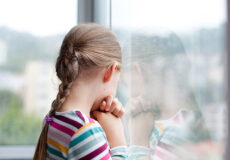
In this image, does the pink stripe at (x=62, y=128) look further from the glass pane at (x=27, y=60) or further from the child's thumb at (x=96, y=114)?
the glass pane at (x=27, y=60)

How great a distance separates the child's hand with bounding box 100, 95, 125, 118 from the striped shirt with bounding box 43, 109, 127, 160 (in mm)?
100

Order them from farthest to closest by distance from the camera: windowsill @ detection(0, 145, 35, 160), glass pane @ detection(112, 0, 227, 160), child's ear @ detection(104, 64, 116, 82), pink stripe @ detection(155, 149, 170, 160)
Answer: windowsill @ detection(0, 145, 35, 160)
child's ear @ detection(104, 64, 116, 82)
pink stripe @ detection(155, 149, 170, 160)
glass pane @ detection(112, 0, 227, 160)

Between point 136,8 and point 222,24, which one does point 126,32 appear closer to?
point 136,8

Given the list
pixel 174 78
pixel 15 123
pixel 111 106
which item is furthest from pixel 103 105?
pixel 15 123

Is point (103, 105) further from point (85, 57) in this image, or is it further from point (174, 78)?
point (174, 78)

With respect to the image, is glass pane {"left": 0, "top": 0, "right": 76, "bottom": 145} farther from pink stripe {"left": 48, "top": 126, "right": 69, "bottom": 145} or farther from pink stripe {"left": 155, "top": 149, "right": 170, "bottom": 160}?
pink stripe {"left": 155, "top": 149, "right": 170, "bottom": 160}

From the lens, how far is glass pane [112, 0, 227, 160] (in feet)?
1.47

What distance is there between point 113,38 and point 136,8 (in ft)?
0.40

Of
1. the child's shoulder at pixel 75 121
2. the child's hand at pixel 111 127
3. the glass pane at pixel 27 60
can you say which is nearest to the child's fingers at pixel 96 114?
the child's hand at pixel 111 127

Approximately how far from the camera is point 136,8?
2.77 feet

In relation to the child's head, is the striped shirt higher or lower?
lower

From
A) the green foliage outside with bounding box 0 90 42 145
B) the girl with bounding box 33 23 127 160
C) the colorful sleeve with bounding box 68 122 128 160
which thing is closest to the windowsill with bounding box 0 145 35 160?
the green foliage outside with bounding box 0 90 42 145

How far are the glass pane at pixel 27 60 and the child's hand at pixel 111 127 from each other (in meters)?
0.75

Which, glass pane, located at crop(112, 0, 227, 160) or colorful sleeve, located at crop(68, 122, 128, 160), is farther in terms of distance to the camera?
colorful sleeve, located at crop(68, 122, 128, 160)
